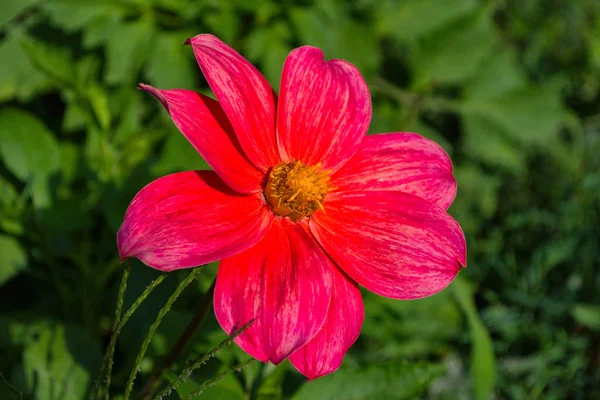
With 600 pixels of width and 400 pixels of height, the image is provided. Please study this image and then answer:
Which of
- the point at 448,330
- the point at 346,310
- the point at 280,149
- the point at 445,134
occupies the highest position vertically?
the point at 280,149

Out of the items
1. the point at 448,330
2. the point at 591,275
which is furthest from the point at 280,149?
the point at 591,275

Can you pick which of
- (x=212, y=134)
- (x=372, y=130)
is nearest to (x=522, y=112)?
(x=372, y=130)

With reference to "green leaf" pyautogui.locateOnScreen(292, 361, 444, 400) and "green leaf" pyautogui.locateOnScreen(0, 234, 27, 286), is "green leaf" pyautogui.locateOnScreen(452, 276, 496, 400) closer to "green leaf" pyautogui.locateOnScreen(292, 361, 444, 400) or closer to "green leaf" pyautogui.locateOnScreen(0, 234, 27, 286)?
"green leaf" pyautogui.locateOnScreen(292, 361, 444, 400)

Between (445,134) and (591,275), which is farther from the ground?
(445,134)

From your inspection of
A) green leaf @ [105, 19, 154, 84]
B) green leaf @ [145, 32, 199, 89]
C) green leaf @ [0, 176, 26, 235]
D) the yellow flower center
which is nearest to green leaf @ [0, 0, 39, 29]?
green leaf @ [105, 19, 154, 84]

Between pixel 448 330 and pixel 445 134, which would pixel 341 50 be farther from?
pixel 448 330

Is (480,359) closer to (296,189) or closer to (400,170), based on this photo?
(400,170)

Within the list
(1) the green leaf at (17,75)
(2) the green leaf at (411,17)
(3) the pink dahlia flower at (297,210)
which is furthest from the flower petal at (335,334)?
(2) the green leaf at (411,17)
